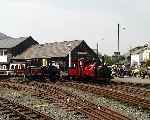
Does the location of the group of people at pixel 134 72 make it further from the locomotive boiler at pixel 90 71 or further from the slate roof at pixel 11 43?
the slate roof at pixel 11 43

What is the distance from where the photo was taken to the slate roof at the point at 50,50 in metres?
60.8

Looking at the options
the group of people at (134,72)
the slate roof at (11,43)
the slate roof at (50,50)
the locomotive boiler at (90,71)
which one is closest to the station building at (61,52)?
the slate roof at (50,50)

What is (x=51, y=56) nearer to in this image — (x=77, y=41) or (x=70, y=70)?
(x=77, y=41)

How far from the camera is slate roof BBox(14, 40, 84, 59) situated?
60.8 meters

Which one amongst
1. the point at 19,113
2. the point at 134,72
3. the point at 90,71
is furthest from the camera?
the point at 134,72

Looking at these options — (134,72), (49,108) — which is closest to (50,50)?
(134,72)

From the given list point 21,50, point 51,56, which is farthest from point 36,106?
point 21,50

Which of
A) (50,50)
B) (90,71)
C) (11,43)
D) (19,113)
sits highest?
(11,43)

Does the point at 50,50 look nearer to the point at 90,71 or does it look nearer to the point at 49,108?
the point at 90,71

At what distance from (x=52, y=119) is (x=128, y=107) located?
4.80m

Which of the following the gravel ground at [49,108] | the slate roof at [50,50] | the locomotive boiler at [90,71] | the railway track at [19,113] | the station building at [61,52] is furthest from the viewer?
the slate roof at [50,50]

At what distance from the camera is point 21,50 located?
74.4 m

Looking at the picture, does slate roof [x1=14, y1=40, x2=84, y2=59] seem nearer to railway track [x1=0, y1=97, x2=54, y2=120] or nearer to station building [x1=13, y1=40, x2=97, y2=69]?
station building [x1=13, y1=40, x2=97, y2=69]

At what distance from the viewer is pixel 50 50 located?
64625 mm
